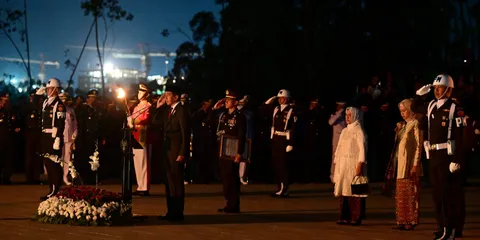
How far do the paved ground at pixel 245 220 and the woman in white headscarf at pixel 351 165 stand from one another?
0.31m

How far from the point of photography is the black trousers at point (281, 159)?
64.7 feet

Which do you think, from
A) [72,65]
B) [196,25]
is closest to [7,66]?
[72,65]

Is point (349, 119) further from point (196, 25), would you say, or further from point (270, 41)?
point (196, 25)

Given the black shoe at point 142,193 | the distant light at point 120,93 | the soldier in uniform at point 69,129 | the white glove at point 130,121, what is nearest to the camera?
the distant light at point 120,93

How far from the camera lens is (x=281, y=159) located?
782 inches

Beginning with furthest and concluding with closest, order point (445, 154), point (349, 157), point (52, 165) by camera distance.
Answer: point (52, 165)
point (349, 157)
point (445, 154)

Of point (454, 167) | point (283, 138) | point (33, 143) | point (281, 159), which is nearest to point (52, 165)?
point (281, 159)

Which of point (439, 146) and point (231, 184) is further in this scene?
point (231, 184)

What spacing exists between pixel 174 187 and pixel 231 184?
71.3 inches

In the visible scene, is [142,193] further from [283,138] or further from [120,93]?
[120,93]

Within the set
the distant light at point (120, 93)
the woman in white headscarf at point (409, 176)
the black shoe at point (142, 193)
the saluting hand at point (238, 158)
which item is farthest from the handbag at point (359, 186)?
the black shoe at point (142, 193)

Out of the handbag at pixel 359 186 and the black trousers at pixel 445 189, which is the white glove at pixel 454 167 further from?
the handbag at pixel 359 186

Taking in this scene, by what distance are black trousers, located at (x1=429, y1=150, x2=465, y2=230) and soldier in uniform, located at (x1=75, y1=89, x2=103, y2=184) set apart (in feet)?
35.6

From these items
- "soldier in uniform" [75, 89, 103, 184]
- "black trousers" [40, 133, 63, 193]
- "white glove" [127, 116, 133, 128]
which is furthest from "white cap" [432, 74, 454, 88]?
"soldier in uniform" [75, 89, 103, 184]
